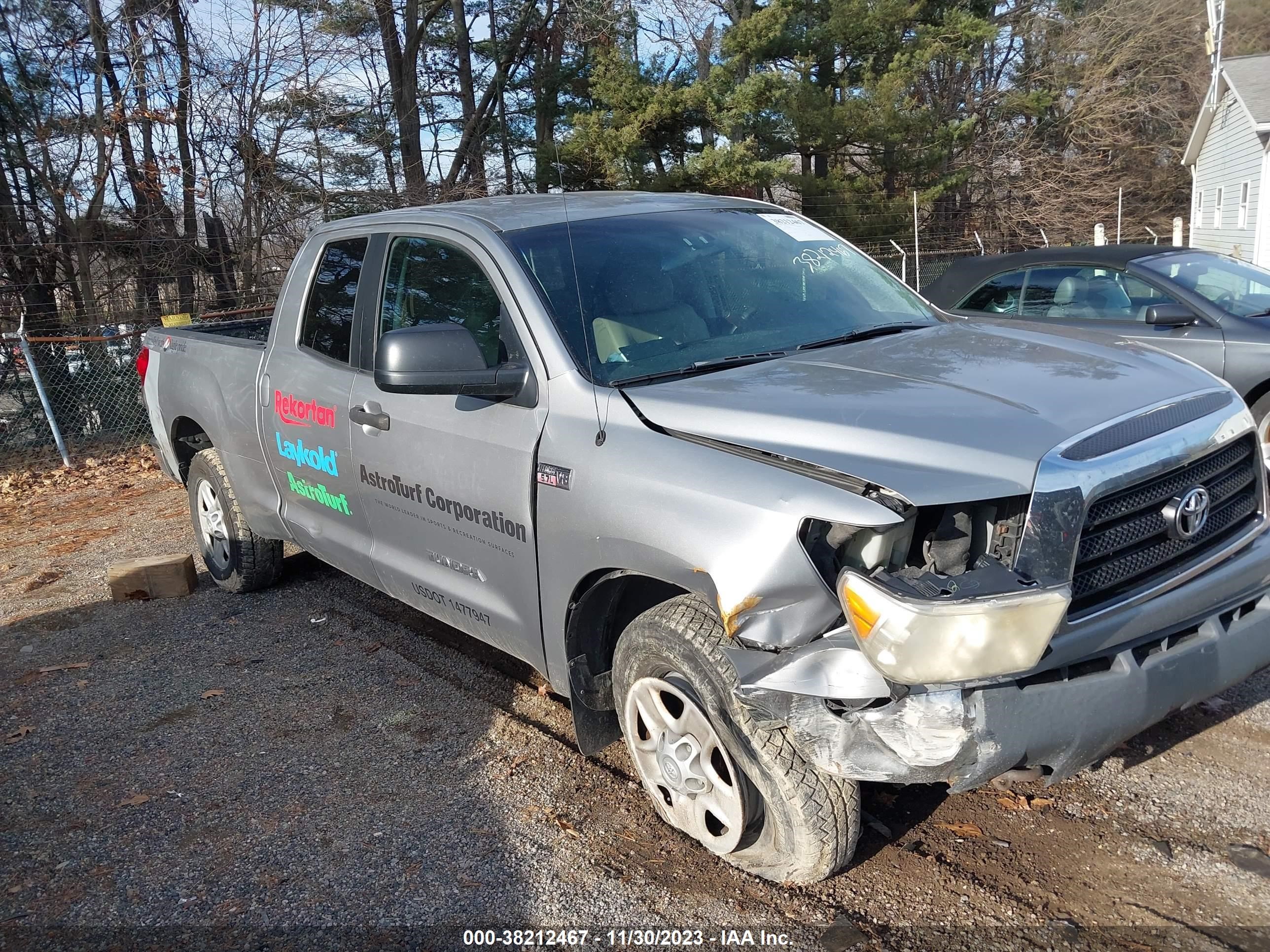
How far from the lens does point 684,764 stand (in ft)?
9.56

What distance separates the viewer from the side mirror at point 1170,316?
6.60m

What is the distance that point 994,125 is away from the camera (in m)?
30.1

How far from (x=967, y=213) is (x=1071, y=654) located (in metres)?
28.2

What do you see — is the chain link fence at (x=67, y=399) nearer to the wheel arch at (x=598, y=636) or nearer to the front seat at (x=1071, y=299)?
the wheel arch at (x=598, y=636)

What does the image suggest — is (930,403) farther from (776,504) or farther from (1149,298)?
(1149,298)

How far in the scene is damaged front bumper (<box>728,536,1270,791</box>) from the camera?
2.33 meters

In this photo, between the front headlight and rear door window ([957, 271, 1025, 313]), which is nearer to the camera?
the front headlight

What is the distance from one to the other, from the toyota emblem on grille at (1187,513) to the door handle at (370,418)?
8.86 ft

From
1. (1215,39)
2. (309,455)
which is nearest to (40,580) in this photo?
(309,455)

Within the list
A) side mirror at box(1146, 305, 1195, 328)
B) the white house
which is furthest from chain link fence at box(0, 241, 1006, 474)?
the white house

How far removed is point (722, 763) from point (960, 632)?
946 millimetres

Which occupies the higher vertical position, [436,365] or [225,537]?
[436,365]

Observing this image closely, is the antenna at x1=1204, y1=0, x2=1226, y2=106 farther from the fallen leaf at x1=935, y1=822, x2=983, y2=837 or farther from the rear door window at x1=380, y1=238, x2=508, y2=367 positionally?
the fallen leaf at x1=935, y1=822, x2=983, y2=837

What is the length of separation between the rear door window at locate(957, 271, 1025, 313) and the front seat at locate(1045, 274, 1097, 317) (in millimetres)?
307
